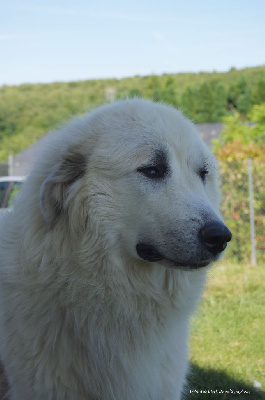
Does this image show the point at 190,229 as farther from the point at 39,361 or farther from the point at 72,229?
the point at 39,361

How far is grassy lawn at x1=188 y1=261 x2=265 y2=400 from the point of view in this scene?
4020 millimetres

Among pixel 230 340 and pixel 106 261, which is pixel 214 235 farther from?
pixel 230 340

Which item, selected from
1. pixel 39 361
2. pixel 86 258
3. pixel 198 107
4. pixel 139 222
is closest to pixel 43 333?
pixel 39 361

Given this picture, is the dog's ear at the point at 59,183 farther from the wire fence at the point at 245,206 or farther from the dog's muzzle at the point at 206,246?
the wire fence at the point at 245,206

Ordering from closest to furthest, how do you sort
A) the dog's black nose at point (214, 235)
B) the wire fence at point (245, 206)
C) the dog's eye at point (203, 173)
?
1. the dog's black nose at point (214, 235)
2. the dog's eye at point (203, 173)
3. the wire fence at point (245, 206)

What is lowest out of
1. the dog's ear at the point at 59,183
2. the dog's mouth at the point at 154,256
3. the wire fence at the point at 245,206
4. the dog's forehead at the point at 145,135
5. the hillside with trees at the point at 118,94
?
the wire fence at the point at 245,206

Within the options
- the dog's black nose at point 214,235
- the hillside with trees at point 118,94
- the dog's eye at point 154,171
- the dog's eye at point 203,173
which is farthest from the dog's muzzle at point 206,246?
the hillside with trees at point 118,94

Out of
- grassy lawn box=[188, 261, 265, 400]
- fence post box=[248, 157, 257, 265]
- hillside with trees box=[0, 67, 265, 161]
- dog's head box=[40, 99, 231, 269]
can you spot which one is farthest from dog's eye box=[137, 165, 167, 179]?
hillside with trees box=[0, 67, 265, 161]

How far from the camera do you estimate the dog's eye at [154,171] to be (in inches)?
96.9

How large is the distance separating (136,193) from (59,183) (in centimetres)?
41

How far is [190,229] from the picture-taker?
2.30 metres

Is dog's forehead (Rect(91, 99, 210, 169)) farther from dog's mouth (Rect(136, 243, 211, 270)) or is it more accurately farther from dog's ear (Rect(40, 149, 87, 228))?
dog's mouth (Rect(136, 243, 211, 270))

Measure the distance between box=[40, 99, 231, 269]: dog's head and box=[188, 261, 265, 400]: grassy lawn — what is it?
2.22ft

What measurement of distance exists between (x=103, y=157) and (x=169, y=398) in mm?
1410
